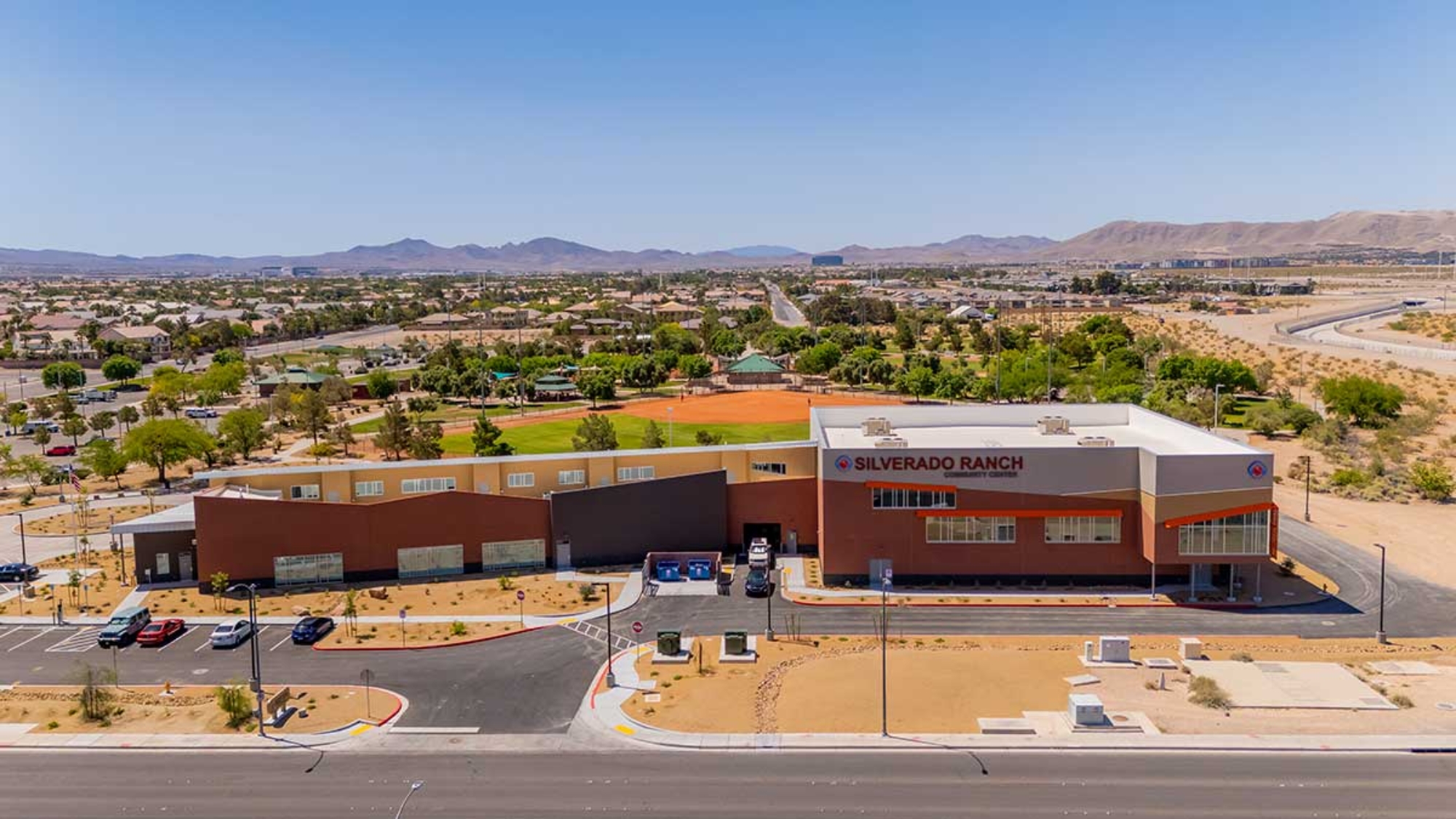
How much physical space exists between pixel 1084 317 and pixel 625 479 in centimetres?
15750

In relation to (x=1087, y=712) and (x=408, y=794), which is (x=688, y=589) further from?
(x=408, y=794)

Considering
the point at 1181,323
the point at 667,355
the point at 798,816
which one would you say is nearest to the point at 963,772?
the point at 798,816

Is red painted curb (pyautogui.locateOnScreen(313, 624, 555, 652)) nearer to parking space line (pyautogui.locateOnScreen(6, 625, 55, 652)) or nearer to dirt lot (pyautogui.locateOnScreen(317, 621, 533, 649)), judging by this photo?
dirt lot (pyautogui.locateOnScreen(317, 621, 533, 649))

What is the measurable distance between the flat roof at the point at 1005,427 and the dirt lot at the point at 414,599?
16.1 meters

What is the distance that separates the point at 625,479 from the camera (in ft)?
192

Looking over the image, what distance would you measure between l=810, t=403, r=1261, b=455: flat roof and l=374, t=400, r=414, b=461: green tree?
1397 inches

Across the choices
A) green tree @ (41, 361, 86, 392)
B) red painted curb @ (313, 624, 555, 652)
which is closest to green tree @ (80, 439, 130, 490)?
red painted curb @ (313, 624, 555, 652)

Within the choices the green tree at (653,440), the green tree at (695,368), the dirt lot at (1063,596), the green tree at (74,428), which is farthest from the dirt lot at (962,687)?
the green tree at (695,368)

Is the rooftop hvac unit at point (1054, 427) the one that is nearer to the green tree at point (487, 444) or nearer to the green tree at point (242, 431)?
the green tree at point (487, 444)

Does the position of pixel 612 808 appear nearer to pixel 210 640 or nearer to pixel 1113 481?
pixel 210 640

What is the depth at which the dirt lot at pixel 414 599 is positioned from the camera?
49.3 m

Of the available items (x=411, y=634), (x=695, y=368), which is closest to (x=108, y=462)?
(x=411, y=634)

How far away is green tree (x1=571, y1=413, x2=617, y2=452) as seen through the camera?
78.6 m

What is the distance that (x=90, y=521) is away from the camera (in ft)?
220
